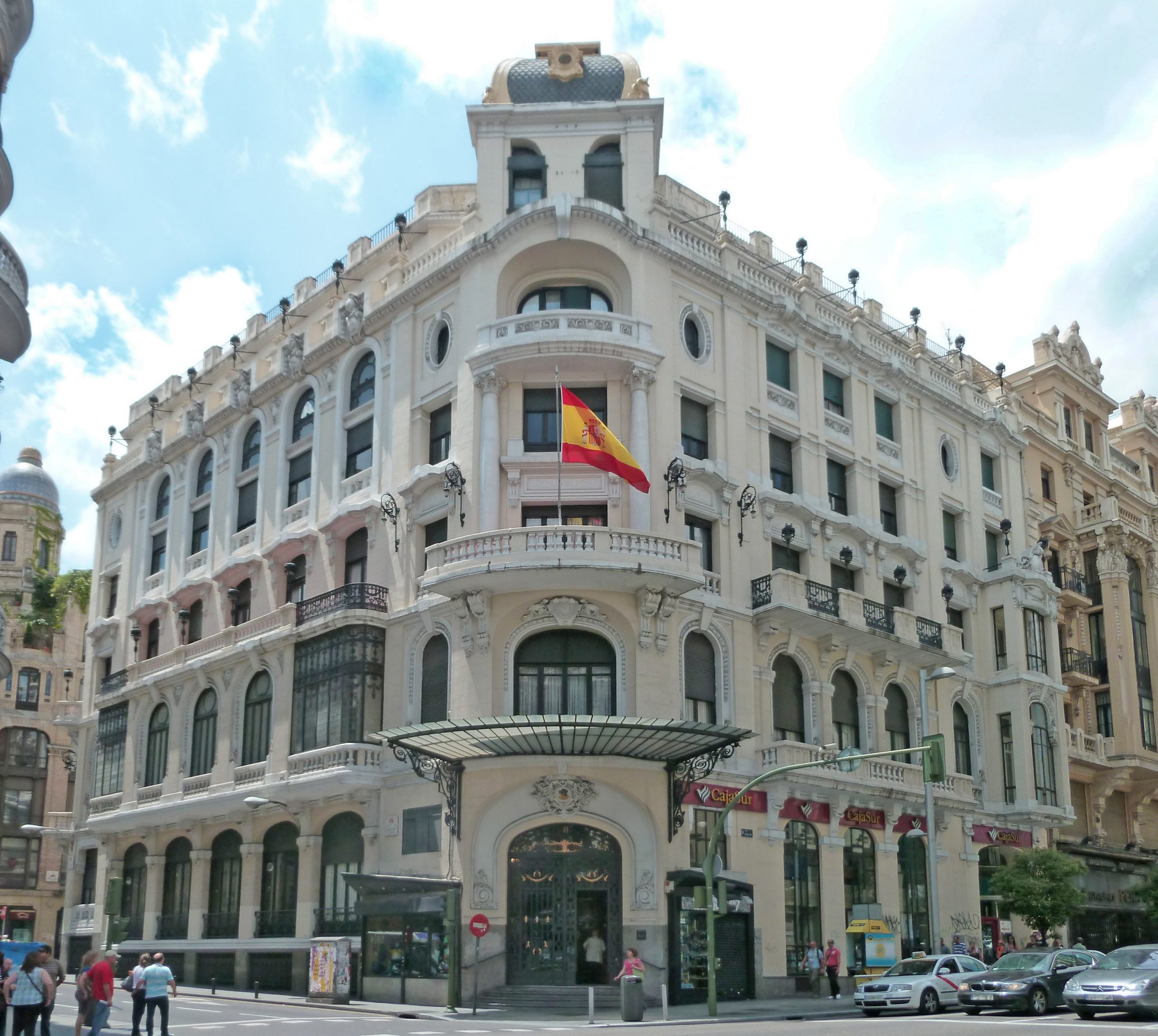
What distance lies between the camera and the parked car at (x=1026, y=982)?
1191 inches

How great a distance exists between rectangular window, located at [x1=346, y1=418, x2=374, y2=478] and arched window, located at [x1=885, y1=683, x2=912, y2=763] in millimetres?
18123

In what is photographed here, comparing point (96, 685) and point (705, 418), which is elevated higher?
point (705, 418)

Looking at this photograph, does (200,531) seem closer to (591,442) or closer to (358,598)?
(358,598)

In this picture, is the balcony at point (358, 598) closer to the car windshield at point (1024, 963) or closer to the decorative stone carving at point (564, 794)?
the decorative stone carving at point (564, 794)

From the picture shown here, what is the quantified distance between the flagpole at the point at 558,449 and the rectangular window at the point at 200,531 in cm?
1869

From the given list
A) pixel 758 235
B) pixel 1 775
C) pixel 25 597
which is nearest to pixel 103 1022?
pixel 758 235

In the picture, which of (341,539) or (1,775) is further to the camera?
(1,775)

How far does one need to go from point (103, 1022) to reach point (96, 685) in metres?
36.2

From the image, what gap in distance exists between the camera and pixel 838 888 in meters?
41.0

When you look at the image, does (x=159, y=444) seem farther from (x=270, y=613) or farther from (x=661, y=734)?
(x=661, y=734)

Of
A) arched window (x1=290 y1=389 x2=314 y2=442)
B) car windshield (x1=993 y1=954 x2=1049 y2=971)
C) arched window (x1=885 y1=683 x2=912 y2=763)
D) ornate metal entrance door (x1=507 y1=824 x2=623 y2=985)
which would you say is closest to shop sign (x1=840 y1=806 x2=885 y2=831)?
arched window (x1=885 y1=683 x2=912 y2=763)

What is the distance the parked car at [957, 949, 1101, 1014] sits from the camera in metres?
30.2

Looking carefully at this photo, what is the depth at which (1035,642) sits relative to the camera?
51.1 meters

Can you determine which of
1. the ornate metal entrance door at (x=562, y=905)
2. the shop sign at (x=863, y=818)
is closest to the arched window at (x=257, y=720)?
the ornate metal entrance door at (x=562, y=905)
